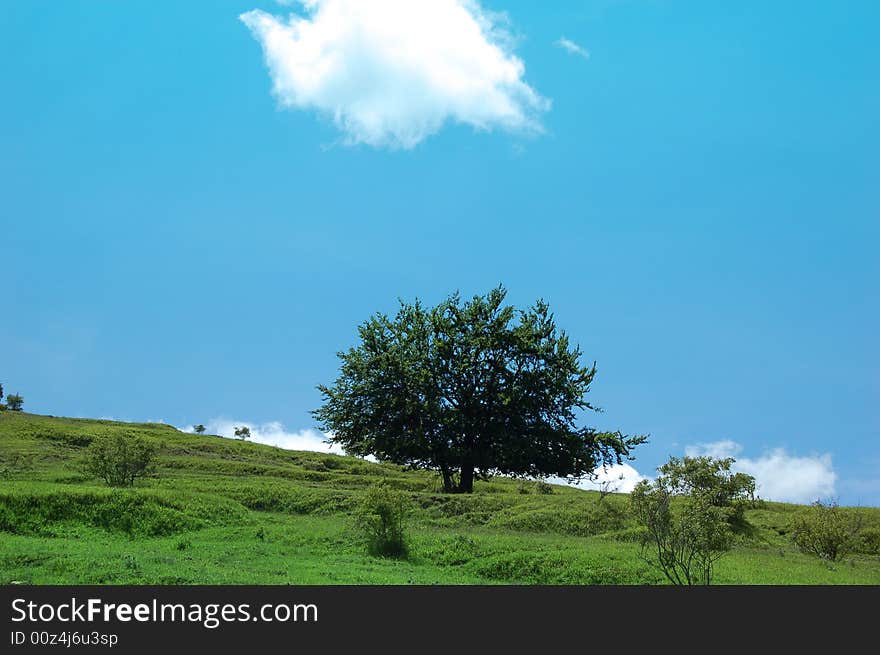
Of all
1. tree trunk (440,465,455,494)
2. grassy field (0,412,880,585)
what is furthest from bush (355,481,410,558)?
tree trunk (440,465,455,494)

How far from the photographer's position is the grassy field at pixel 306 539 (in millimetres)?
20750

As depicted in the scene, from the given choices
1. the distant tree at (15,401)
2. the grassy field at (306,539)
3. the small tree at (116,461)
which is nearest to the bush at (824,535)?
the grassy field at (306,539)

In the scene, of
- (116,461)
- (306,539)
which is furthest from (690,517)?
(116,461)

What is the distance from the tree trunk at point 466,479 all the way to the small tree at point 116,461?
1974 centimetres

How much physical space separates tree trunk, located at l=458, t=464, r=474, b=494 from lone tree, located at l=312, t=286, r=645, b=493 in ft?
0.22

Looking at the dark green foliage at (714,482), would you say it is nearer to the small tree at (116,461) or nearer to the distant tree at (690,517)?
the distant tree at (690,517)

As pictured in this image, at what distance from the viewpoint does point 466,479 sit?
47.8 m

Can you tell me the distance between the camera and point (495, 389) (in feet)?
160

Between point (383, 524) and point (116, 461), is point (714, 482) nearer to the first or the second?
point (383, 524)

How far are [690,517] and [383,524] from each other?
432 inches

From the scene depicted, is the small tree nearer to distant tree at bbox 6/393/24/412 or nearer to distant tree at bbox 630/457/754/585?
distant tree at bbox 630/457/754/585

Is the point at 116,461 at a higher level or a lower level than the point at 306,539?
higher

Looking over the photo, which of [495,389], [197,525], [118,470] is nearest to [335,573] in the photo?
[197,525]
